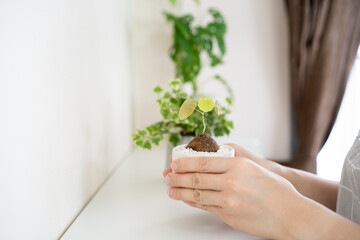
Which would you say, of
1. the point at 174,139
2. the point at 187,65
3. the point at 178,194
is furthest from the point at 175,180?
the point at 187,65

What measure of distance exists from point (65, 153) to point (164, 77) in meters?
1.19

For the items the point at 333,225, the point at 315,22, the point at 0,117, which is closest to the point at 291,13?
the point at 315,22

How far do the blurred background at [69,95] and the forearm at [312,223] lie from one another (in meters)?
0.45

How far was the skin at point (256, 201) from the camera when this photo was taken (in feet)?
1.56

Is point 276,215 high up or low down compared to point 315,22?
down

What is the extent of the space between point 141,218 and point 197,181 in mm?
221

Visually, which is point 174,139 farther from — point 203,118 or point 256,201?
point 256,201

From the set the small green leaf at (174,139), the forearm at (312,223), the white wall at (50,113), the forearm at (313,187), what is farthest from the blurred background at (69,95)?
the forearm at (313,187)

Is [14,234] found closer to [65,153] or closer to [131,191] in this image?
[65,153]

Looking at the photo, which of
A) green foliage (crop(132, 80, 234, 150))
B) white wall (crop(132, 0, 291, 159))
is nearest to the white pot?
green foliage (crop(132, 80, 234, 150))

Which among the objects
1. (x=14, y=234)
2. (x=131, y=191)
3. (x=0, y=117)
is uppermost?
(x=0, y=117)

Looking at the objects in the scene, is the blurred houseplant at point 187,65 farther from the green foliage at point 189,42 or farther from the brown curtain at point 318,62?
the brown curtain at point 318,62

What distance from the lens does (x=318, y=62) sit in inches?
91.1

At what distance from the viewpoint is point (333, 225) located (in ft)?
1.54
